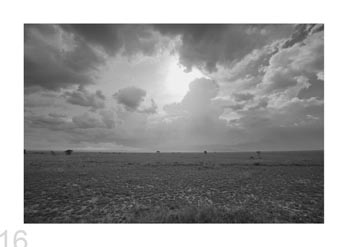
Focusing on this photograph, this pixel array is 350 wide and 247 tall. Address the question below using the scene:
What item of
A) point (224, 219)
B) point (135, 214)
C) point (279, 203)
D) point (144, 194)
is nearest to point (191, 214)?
point (224, 219)

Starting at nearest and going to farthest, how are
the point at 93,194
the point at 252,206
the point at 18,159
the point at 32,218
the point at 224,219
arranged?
1. the point at 224,219
2. the point at 32,218
3. the point at 18,159
4. the point at 252,206
5. the point at 93,194

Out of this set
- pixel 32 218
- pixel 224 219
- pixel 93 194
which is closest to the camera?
pixel 224 219

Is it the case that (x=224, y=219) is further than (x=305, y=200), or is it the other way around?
(x=305, y=200)

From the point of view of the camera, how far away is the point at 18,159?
712cm

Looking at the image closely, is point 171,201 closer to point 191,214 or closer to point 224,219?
point 191,214

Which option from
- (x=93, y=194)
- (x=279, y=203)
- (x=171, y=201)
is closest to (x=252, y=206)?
(x=279, y=203)

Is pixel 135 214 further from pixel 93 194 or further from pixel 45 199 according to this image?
pixel 45 199

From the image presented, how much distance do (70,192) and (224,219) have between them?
420 inches

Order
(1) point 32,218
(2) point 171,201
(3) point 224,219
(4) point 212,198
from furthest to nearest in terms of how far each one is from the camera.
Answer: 1. (4) point 212,198
2. (2) point 171,201
3. (1) point 32,218
4. (3) point 224,219

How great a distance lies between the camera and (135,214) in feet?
22.3
